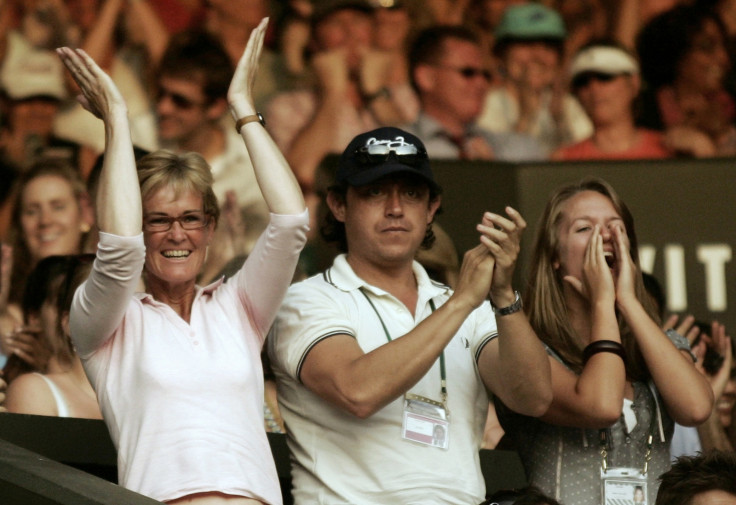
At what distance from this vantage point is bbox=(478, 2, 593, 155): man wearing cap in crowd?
755 centimetres

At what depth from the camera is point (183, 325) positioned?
10.9ft

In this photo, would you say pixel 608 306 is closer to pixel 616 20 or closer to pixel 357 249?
pixel 357 249

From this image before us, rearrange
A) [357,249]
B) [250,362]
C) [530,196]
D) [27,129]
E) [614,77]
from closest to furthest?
[250,362]
[357,249]
[530,196]
[27,129]
[614,77]

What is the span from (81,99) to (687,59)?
4934 millimetres

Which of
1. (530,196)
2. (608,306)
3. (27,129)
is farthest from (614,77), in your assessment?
(608,306)

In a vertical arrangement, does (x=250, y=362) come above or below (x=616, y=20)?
below

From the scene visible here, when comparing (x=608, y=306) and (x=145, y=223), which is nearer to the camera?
(x=145, y=223)

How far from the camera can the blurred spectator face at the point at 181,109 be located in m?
6.81

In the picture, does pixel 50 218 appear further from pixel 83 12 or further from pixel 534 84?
pixel 534 84

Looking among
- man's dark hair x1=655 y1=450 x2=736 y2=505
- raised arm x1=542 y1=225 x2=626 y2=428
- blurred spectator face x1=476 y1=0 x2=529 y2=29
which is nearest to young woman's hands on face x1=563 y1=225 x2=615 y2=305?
raised arm x1=542 y1=225 x2=626 y2=428

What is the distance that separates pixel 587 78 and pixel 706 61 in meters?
0.71

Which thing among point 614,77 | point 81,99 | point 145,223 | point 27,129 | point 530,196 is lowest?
point 145,223

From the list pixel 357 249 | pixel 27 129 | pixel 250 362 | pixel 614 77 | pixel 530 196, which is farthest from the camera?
pixel 614 77

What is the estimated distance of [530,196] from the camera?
19.5ft
